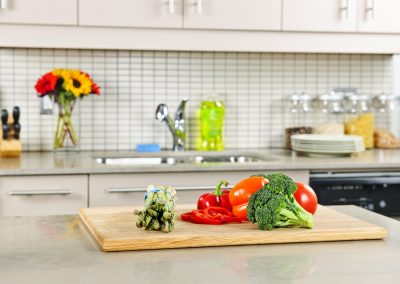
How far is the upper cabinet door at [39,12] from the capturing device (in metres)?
3.28

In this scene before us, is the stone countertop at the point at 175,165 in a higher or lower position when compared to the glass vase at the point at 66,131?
lower

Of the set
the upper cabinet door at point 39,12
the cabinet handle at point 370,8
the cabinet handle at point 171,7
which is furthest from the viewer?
the cabinet handle at point 370,8

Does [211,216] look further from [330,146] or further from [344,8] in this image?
[344,8]

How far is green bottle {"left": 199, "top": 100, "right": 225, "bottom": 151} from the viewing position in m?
3.82

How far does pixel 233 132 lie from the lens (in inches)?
157

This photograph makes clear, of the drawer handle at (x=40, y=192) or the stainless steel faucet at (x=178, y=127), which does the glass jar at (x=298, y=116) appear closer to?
the stainless steel faucet at (x=178, y=127)

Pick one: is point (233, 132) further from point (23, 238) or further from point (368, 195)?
point (23, 238)

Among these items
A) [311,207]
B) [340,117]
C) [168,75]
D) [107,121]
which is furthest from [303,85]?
[311,207]

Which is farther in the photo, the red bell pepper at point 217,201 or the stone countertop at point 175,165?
the stone countertop at point 175,165

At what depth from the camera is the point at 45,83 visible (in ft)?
11.4

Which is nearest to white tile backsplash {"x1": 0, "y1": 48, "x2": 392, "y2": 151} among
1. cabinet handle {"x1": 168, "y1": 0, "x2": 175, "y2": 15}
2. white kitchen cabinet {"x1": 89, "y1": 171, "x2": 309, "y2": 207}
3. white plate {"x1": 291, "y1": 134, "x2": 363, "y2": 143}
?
white plate {"x1": 291, "y1": 134, "x2": 363, "y2": 143}

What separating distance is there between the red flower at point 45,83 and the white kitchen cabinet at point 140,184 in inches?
23.7

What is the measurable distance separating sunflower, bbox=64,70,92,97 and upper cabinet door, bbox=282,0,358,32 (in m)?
1.04

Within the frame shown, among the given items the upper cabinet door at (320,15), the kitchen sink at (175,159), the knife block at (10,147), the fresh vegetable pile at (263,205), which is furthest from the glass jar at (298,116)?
the fresh vegetable pile at (263,205)
